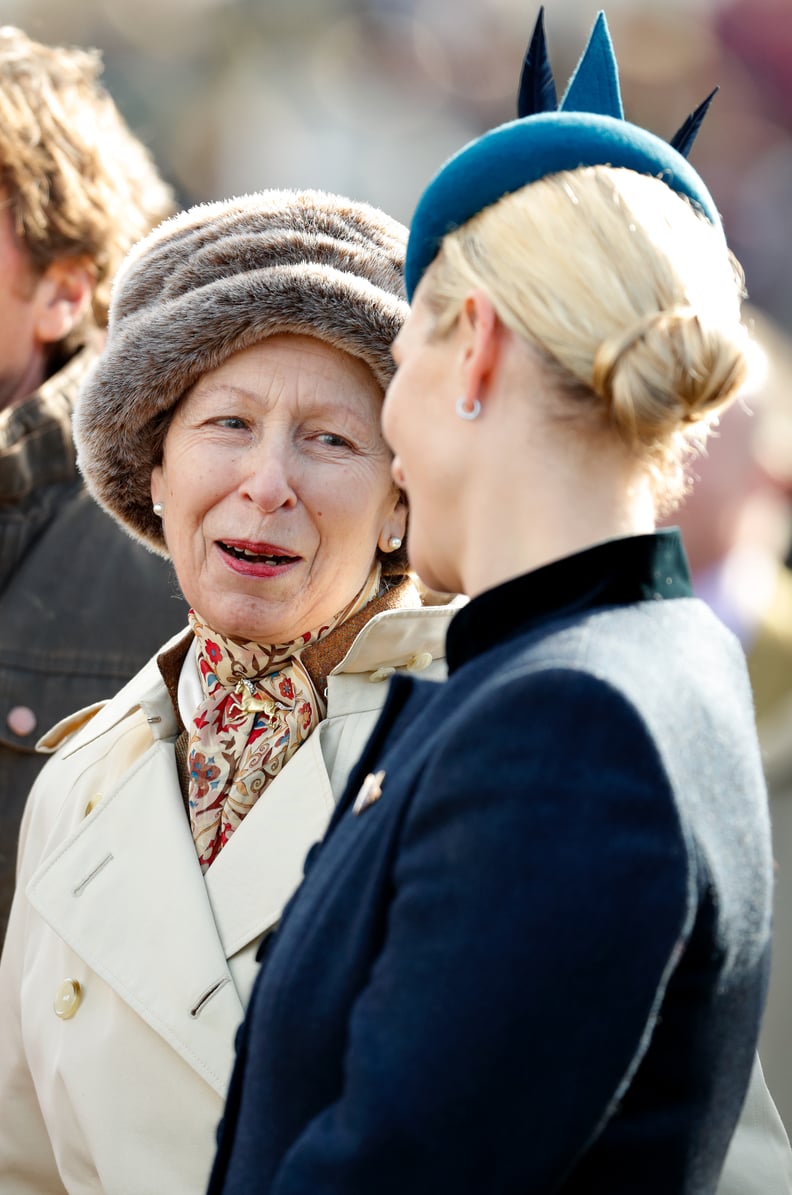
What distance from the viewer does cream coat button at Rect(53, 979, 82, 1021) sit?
2.15 metres

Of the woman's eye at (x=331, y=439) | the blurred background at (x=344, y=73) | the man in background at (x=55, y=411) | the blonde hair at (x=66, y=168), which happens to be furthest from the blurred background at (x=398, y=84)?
the woman's eye at (x=331, y=439)

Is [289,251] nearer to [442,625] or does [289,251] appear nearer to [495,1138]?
[442,625]

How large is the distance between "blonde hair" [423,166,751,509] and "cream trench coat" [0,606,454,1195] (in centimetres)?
93

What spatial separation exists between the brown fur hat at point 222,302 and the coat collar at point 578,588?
40.9 inches

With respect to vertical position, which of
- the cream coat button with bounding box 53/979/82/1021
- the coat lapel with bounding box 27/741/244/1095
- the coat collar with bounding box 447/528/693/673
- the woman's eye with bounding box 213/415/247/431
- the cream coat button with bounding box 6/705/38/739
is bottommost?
the cream coat button with bounding box 6/705/38/739

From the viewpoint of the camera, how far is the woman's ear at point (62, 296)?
11.0 ft

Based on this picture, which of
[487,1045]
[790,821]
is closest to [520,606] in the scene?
[487,1045]

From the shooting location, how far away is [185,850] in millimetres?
2189

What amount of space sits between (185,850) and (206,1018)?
11.2 inches

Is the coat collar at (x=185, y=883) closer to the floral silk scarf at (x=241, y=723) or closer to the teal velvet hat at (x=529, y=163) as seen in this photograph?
the floral silk scarf at (x=241, y=723)

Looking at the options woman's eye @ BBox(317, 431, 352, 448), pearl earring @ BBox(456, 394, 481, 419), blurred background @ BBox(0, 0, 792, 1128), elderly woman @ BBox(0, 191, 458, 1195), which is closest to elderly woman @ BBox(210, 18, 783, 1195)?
pearl earring @ BBox(456, 394, 481, 419)

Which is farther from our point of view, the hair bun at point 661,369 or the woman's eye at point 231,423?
the woman's eye at point 231,423

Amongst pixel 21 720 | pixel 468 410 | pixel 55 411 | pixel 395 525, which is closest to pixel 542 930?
pixel 468 410

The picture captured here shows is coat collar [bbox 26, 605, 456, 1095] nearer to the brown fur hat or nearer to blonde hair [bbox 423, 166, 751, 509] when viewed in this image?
the brown fur hat
